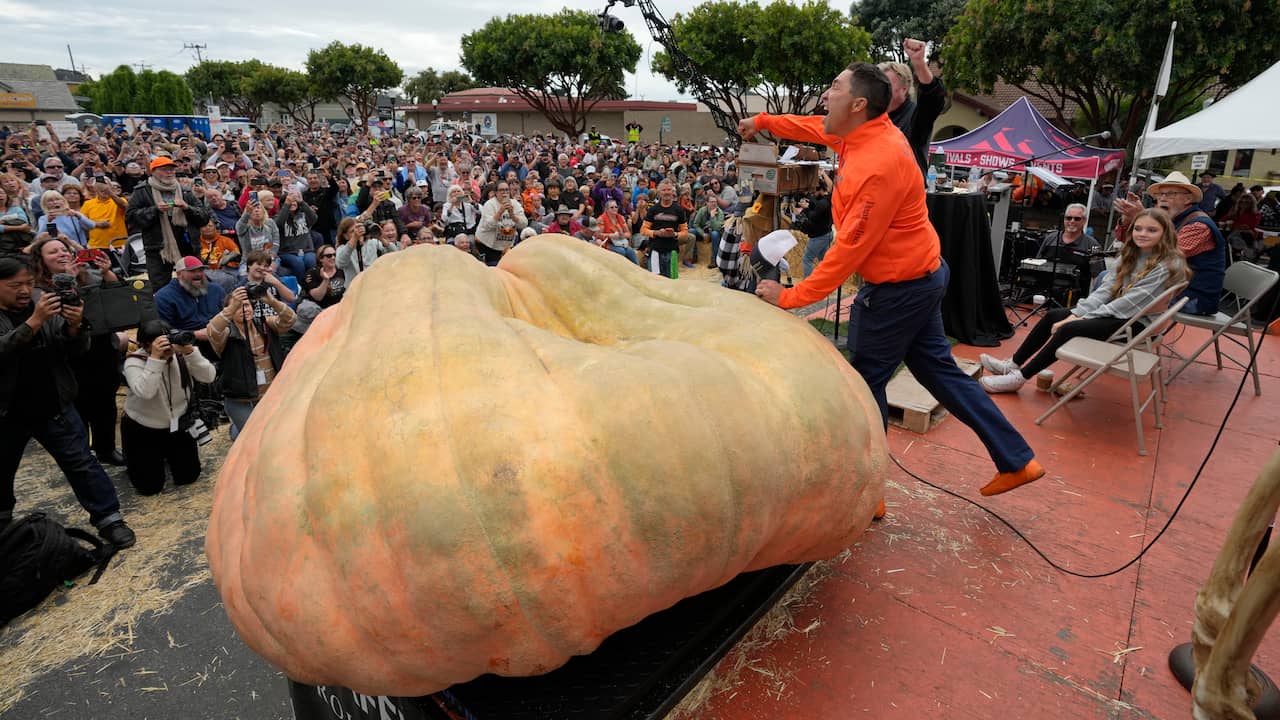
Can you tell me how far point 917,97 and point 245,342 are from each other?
4.99 meters

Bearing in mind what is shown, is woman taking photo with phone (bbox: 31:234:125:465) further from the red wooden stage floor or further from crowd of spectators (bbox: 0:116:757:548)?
the red wooden stage floor

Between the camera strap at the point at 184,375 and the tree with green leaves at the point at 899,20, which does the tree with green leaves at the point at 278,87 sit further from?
the camera strap at the point at 184,375

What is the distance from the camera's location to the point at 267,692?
3.00 metres

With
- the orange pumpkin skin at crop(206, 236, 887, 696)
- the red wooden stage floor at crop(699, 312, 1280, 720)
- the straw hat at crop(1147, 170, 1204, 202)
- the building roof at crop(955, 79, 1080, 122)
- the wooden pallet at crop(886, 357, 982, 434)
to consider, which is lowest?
the red wooden stage floor at crop(699, 312, 1280, 720)

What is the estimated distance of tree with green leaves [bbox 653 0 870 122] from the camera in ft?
100

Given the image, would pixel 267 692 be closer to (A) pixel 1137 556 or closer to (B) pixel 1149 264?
(A) pixel 1137 556

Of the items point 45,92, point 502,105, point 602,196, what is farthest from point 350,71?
point 602,196

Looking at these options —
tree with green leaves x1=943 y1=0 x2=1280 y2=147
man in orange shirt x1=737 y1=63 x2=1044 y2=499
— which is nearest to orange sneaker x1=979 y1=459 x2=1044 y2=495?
man in orange shirt x1=737 y1=63 x2=1044 y2=499

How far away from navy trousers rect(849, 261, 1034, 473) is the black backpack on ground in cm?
437

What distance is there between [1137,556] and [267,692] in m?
4.01

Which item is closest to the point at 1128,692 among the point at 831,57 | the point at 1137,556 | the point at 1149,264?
the point at 1137,556

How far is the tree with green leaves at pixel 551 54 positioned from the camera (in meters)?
37.6

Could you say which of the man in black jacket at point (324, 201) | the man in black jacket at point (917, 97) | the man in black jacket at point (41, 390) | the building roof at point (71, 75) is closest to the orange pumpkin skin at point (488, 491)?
the man in black jacket at point (917, 97)

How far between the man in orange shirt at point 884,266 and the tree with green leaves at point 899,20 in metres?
37.5
